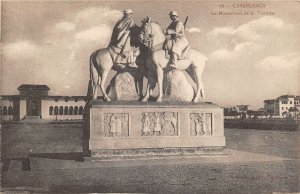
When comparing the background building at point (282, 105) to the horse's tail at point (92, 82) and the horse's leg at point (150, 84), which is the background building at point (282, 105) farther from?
the horse's tail at point (92, 82)

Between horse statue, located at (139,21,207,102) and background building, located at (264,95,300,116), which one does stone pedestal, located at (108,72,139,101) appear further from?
background building, located at (264,95,300,116)

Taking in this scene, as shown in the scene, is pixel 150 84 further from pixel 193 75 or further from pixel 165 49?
pixel 193 75

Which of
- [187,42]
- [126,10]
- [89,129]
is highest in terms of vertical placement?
[126,10]

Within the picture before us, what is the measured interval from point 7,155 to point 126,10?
4.50 m

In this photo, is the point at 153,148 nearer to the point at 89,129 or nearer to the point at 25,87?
the point at 89,129

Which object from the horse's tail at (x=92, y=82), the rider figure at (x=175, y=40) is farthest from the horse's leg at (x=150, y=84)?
the horse's tail at (x=92, y=82)

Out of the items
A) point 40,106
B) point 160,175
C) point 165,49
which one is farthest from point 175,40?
Result: point 40,106

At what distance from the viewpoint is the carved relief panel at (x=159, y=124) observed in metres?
9.80

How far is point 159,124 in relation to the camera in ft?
32.4

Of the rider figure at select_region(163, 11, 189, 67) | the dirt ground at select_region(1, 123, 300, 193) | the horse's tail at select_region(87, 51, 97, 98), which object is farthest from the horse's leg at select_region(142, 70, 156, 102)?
the dirt ground at select_region(1, 123, 300, 193)

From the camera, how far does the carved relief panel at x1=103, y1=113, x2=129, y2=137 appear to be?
9560mm

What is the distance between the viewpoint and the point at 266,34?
10.4m

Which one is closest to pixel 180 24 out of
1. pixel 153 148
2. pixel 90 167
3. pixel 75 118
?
pixel 153 148

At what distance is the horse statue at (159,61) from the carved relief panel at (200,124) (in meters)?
0.45
